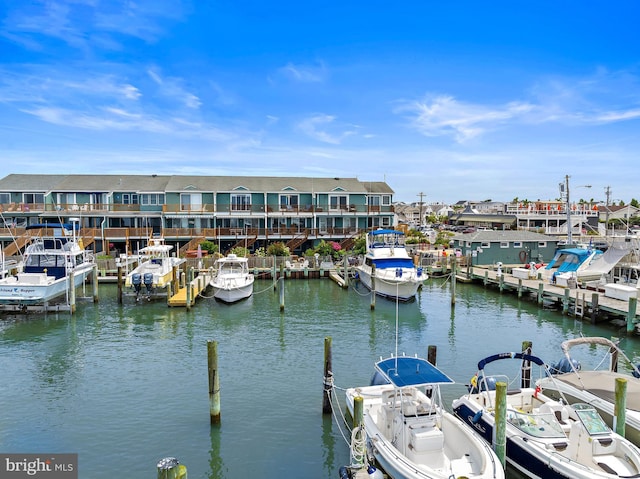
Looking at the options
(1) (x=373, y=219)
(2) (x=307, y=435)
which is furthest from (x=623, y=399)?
(1) (x=373, y=219)

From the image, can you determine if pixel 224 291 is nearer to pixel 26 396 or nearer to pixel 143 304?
pixel 143 304

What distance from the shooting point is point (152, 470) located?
44.6 ft

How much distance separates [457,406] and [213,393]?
25.9 feet

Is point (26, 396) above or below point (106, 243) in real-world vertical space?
below

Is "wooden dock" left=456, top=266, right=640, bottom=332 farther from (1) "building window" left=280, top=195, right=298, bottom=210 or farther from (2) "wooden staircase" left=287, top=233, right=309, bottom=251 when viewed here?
(1) "building window" left=280, top=195, right=298, bottom=210

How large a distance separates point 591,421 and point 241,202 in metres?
45.9

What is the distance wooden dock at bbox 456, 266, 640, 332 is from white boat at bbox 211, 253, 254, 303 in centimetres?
2016

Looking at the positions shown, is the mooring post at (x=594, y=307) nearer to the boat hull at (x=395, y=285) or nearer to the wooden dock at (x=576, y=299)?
the wooden dock at (x=576, y=299)

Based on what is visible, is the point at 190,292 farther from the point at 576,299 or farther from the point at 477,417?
the point at 576,299

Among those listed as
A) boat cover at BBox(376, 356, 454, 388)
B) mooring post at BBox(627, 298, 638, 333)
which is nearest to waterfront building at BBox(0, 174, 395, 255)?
mooring post at BBox(627, 298, 638, 333)

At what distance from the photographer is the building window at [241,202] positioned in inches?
2127

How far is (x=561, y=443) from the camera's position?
41.3 feet

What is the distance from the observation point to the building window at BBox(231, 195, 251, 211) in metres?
54.0

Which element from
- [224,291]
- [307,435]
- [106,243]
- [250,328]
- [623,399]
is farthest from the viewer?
[106,243]
